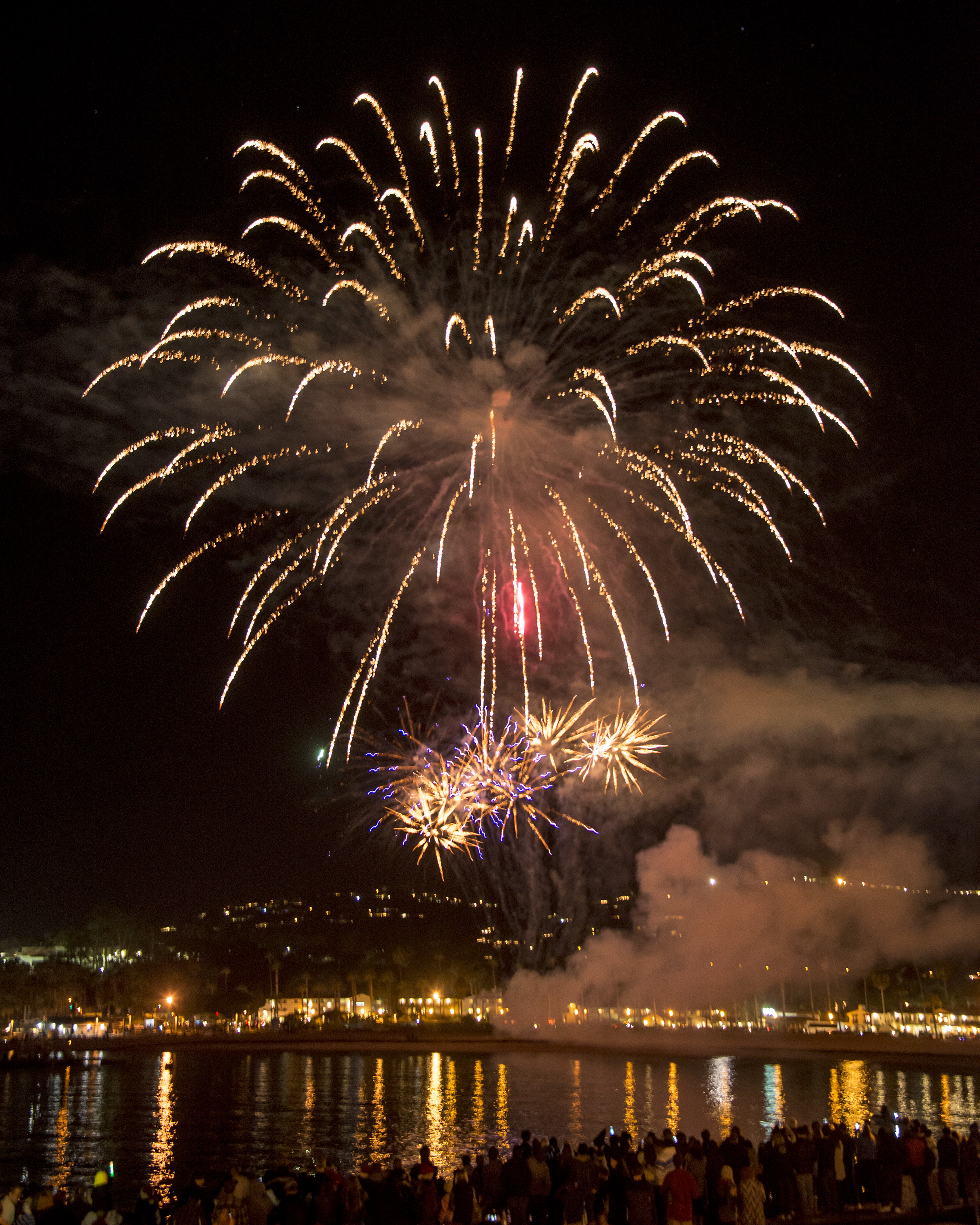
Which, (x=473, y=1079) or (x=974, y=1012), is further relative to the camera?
(x=974, y=1012)

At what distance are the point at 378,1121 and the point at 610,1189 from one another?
22072mm

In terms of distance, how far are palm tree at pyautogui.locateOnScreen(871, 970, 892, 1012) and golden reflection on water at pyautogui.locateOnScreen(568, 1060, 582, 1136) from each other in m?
49.1

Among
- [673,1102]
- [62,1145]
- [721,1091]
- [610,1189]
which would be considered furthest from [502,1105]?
[610,1189]

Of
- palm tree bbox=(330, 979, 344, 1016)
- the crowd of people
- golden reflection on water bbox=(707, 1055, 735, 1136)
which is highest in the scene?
the crowd of people

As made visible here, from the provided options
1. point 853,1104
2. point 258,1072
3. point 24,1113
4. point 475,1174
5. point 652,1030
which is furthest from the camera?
point 652,1030

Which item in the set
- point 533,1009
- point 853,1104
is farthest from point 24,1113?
point 533,1009

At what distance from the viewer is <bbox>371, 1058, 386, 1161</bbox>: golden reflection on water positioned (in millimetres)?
25016

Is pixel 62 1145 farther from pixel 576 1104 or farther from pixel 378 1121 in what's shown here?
pixel 576 1104

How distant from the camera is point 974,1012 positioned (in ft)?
297

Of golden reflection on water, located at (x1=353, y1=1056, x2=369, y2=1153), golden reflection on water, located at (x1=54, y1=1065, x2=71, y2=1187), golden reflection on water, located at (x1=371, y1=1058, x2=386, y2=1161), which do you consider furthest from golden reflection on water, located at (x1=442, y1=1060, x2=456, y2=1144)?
golden reflection on water, located at (x1=54, y1=1065, x2=71, y2=1187)

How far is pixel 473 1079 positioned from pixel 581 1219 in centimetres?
3767

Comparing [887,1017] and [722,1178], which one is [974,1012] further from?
[722,1178]

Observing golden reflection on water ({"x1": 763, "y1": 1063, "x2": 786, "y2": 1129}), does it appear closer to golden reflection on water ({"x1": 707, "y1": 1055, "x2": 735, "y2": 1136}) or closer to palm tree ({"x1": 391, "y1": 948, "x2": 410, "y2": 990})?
golden reflection on water ({"x1": 707, "y1": 1055, "x2": 735, "y2": 1136})

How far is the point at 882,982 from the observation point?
9138 centimetres
